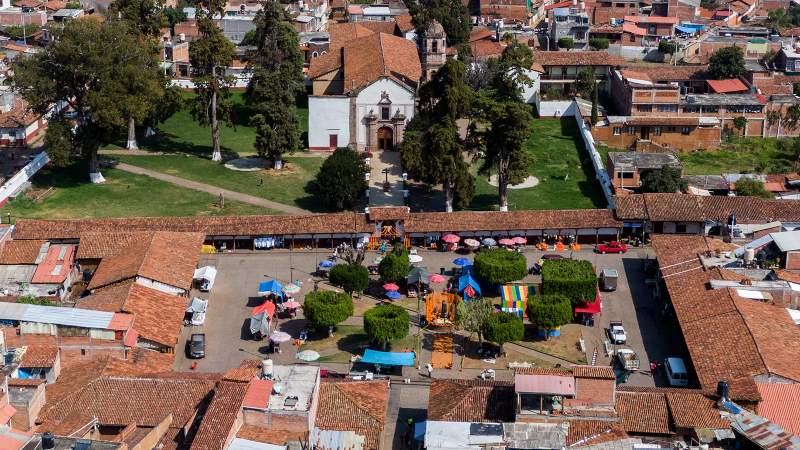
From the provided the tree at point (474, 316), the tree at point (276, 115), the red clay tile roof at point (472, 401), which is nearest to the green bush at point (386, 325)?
the tree at point (474, 316)

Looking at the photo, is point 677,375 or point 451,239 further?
point 451,239

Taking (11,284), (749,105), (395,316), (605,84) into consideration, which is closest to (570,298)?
(395,316)

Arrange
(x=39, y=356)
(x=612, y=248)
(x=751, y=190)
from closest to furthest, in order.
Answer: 1. (x=39, y=356)
2. (x=612, y=248)
3. (x=751, y=190)

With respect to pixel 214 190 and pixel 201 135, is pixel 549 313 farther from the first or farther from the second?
pixel 201 135

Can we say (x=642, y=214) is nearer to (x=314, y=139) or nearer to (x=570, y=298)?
(x=570, y=298)

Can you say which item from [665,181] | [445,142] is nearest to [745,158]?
[665,181]

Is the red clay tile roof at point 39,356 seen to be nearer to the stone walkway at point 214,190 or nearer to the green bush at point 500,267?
the green bush at point 500,267
